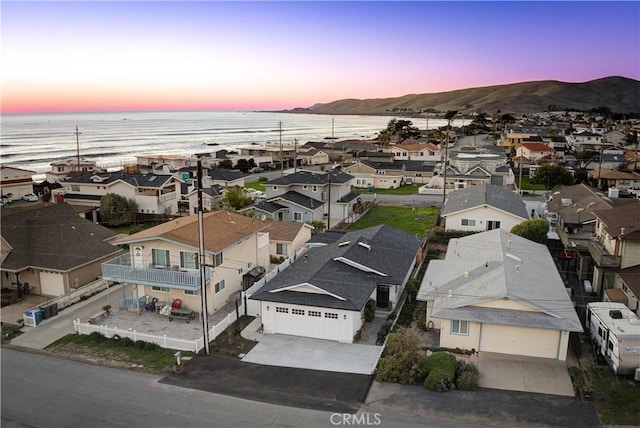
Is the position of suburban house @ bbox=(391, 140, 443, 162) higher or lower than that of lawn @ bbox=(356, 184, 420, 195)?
higher

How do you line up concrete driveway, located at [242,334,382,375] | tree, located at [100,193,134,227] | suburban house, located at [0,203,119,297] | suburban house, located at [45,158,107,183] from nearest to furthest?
1. concrete driveway, located at [242,334,382,375]
2. suburban house, located at [0,203,119,297]
3. tree, located at [100,193,134,227]
4. suburban house, located at [45,158,107,183]

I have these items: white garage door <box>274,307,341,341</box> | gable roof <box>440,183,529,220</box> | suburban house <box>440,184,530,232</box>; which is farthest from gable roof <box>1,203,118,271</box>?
gable roof <box>440,183,529,220</box>

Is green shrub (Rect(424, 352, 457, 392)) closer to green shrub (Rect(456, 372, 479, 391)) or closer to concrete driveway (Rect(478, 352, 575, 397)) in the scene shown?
green shrub (Rect(456, 372, 479, 391))

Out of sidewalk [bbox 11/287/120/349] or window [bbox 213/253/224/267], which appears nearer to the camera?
sidewalk [bbox 11/287/120/349]

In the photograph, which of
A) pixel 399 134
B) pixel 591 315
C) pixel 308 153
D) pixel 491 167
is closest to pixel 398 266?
pixel 591 315

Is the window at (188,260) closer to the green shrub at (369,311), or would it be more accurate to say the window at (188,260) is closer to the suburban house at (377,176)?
the green shrub at (369,311)

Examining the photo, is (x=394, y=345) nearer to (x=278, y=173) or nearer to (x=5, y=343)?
(x=5, y=343)

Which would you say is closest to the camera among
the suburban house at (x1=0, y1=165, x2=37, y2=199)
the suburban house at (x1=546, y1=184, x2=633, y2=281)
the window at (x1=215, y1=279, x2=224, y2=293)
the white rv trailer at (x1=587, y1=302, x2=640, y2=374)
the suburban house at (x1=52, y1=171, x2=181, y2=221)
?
the white rv trailer at (x1=587, y1=302, x2=640, y2=374)

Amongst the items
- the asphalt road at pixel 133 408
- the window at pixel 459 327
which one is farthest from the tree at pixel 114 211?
the window at pixel 459 327
